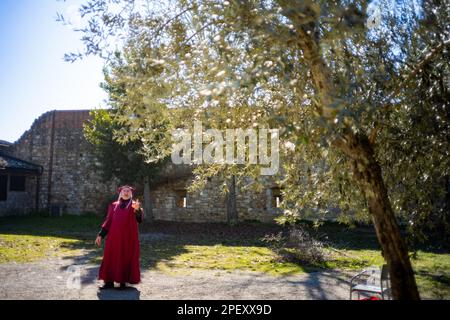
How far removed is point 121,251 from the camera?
6113 mm

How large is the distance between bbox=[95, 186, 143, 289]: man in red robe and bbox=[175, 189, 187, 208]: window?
11574mm

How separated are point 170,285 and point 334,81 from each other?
4.44 metres

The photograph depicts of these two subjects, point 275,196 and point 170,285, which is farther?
point 275,196

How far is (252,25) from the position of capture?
3643 millimetres

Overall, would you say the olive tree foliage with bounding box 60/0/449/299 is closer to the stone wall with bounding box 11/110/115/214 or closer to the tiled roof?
the stone wall with bounding box 11/110/115/214

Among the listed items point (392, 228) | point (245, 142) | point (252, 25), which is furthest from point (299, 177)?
point (252, 25)

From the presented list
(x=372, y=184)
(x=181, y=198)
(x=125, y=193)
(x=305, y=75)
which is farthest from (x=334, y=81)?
(x=181, y=198)

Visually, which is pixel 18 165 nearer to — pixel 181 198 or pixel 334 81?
pixel 181 198

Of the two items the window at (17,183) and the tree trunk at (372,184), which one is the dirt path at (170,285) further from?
the window at (17,183)

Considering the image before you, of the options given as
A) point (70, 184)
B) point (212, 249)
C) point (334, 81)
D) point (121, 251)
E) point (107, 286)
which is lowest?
point (212, 249)

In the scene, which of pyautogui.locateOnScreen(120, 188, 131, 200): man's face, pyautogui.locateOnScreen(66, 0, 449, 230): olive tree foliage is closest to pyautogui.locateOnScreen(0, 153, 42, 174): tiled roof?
pyautogui.locateOnScreen(120, 188, 131, 200): man's face

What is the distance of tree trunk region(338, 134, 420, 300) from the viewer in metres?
3.91

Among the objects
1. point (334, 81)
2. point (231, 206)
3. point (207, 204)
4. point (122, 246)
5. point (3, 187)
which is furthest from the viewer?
point (3, 187)
